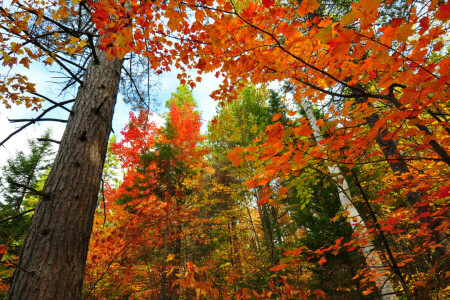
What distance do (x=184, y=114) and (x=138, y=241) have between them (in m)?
8.09

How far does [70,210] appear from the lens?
5.12ft

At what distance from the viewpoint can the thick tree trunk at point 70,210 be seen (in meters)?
1.32

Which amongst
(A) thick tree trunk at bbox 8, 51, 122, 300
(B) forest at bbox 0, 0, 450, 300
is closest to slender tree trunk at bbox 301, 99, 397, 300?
(B) forest at bbox 0, 0, 450, 300

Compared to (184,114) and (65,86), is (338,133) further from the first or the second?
(184,114)

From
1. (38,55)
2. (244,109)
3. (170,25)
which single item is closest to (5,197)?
(38,55)

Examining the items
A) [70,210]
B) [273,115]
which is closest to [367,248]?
[273,115]

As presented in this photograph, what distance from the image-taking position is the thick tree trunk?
1324 mm

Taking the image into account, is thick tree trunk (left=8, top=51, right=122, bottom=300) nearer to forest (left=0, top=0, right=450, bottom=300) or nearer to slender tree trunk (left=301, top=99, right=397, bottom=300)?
forest (left=0, top=0, right=450, bottom=300)

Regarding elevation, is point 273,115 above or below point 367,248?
above

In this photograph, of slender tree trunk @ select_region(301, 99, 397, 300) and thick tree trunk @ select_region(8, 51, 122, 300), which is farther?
slender tree trunk @ select_region(301, 99, 397, 300)

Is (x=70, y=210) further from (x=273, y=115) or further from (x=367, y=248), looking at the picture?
(x=367, y=248)

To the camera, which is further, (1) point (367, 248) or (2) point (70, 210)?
(1) point (367, 248)

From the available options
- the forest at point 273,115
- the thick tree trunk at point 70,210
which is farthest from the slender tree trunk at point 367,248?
the thick tree trunk at point 70,210

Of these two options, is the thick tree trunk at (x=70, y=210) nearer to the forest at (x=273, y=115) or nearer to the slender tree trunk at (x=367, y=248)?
the forest at (x=273, y=115)
